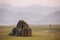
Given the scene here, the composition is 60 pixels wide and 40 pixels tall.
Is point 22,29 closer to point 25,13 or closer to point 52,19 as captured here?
point 25,13

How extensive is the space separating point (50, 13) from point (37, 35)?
0.32 meters

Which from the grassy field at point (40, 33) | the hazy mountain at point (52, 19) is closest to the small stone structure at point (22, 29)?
the grassy field at point (40, 33)

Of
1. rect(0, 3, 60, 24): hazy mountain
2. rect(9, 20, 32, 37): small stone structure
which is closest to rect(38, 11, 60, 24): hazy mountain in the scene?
rect(0, 3, 60, 24): hazy mountain

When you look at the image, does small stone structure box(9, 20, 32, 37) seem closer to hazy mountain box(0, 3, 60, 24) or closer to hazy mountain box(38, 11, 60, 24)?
hazy mountain box(0, 3, 60, 24)

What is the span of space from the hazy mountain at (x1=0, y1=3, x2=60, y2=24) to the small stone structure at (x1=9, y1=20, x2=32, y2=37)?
0.06 meters

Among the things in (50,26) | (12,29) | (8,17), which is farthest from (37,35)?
(8,17)

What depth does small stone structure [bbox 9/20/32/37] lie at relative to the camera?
1.67m

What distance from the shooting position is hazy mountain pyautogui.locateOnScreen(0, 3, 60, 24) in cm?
171

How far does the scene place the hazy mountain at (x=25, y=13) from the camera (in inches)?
67.3

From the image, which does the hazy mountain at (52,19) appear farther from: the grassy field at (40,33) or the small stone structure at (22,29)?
the small stone structure at (22,29)

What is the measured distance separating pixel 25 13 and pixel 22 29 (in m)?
0.20

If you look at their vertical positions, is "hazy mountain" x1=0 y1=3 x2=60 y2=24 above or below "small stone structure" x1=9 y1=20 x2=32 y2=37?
above

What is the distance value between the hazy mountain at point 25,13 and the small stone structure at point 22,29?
6 cm

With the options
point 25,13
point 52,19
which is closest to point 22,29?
point 25,13
